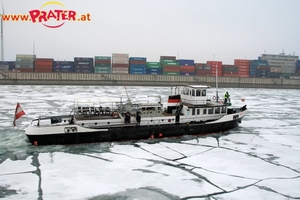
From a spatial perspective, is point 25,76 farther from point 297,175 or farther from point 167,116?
point 297,175

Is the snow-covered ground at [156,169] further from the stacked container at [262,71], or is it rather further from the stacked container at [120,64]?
the stacked container at [262,71]

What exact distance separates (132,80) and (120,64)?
8.38 meters

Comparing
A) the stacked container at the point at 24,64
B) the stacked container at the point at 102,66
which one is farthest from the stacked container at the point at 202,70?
the stacked container at the point at 24,64

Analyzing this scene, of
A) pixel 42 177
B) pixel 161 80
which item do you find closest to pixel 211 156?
pixel 42 177

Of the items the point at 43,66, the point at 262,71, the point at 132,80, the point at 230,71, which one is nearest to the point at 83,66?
the point at 43,66

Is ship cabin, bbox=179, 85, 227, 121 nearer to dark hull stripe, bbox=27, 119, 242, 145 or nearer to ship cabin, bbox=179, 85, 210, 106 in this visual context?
ship cabin, bbox=179, 85, 210, 106

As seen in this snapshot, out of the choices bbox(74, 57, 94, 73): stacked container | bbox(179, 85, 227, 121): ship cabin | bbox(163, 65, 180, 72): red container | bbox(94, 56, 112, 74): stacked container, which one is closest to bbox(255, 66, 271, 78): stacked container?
bbox(163, 65, 180, 72): red container

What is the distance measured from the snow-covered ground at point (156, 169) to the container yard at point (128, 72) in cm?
5152

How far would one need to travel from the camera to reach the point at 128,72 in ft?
251

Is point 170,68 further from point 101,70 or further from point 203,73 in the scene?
point 101,70

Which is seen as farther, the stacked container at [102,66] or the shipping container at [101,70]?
the stacked container at [102,66]

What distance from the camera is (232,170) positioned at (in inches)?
466

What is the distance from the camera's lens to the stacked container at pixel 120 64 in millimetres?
75750

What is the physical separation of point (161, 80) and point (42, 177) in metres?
62.9
